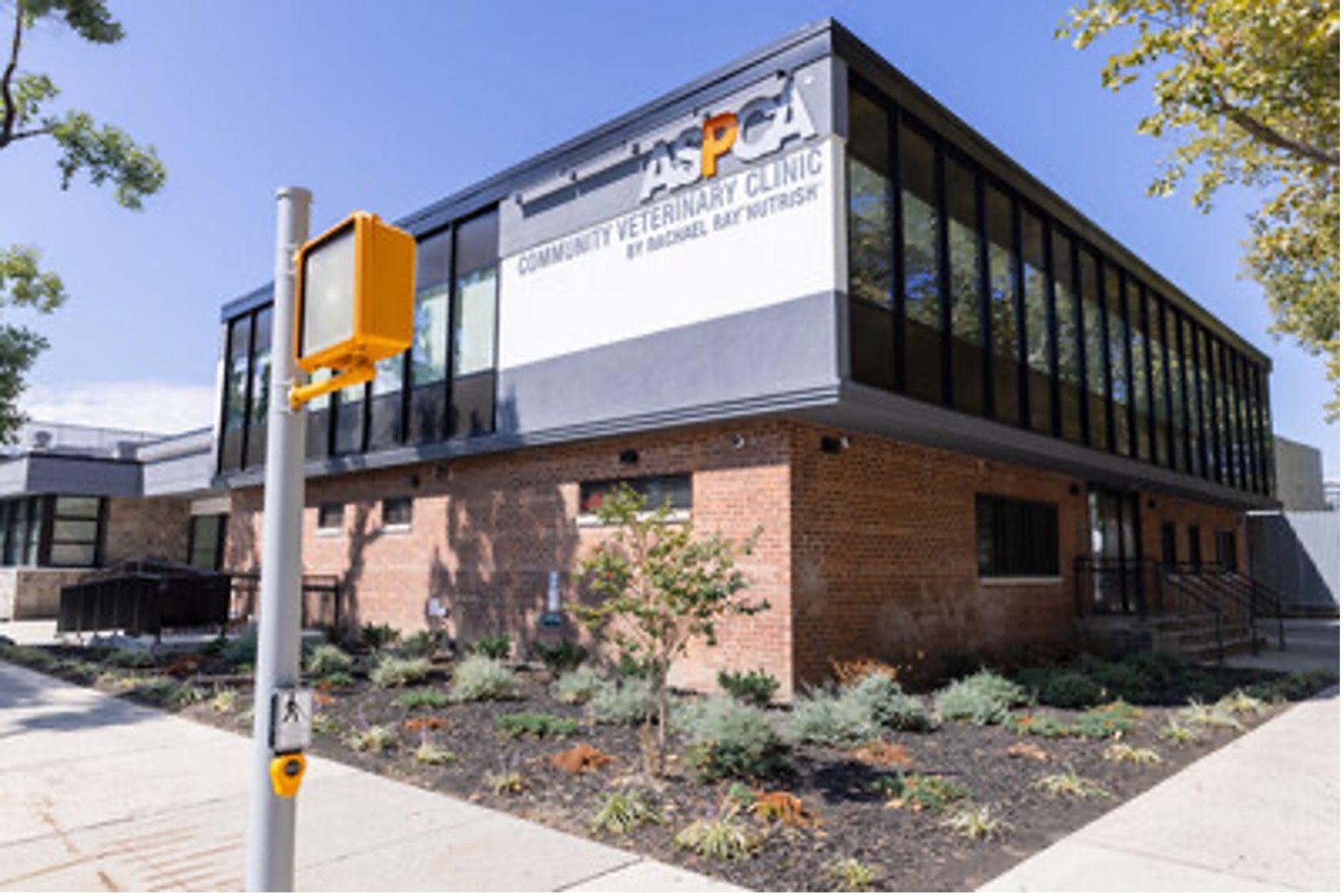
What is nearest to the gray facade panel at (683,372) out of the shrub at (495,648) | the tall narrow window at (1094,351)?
the shrub at (495,648)

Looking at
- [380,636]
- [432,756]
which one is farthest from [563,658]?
[380,636]

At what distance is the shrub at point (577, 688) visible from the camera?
10242 mm

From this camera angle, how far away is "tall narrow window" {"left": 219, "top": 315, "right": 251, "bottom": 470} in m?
20.5

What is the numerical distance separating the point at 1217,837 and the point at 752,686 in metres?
4.84

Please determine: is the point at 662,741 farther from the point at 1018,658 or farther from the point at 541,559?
the point at 1018,658

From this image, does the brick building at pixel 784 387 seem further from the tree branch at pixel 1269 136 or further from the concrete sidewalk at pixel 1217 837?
the concrete sidewalk at pixel 1217 837

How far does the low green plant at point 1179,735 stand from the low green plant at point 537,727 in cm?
586

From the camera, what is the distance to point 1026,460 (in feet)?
47.3

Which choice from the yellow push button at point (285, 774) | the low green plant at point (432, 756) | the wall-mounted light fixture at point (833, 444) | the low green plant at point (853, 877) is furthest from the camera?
the wall-mounted light fixture at point (833, 444)

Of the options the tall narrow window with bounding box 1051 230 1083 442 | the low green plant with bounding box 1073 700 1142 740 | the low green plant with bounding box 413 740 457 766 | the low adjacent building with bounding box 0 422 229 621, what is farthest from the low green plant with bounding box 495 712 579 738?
the low adjacent building with bounding box 0 422 229 621

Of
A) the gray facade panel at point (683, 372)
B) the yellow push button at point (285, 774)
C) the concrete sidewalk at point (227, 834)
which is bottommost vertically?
the concrete sidewalk at point (227, 834)

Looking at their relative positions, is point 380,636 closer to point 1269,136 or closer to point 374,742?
point 374,742

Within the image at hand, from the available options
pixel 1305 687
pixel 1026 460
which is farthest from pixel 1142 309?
pixel 1305 687

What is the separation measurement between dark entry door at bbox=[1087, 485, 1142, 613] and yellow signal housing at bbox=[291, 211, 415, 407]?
1563cm
